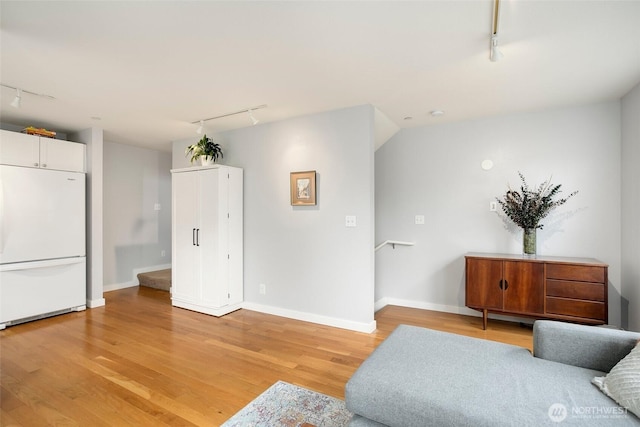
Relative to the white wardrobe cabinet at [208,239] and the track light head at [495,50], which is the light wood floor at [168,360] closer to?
the white wardrobe cabinet at [208,239]

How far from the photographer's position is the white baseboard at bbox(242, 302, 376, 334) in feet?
11.1

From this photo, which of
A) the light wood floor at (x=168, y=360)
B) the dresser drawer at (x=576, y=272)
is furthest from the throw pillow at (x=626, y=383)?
the dresser drawer at (x=576, y=272)

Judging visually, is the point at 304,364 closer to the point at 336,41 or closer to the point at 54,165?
the point at 336,41

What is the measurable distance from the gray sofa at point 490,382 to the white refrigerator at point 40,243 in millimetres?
4225

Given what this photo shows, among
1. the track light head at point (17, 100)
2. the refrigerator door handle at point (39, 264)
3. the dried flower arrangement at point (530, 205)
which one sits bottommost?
the refrigerator door handle at point (39, 264)

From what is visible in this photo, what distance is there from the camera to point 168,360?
107 inches

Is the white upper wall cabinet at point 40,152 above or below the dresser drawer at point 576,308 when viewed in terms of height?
above

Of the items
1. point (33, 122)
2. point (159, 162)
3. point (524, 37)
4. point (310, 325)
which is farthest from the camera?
point (159, 162)

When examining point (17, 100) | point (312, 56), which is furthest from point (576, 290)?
point (17, 100)

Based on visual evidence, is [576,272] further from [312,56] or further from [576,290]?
[312,56]

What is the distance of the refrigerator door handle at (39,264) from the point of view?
11.5 ft

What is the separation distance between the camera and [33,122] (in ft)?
13.1

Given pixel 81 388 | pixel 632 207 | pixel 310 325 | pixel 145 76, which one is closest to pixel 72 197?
pixel 145 76

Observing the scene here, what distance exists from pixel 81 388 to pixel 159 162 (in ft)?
14.7
